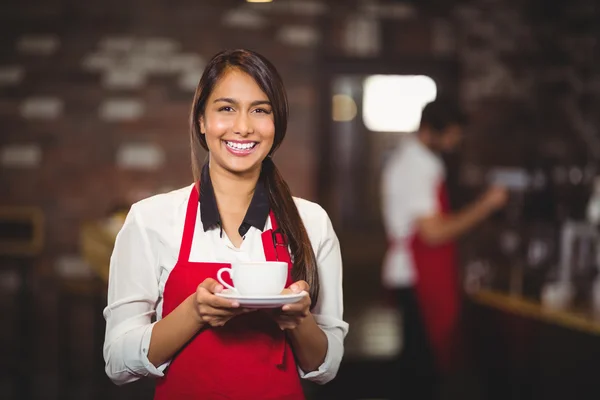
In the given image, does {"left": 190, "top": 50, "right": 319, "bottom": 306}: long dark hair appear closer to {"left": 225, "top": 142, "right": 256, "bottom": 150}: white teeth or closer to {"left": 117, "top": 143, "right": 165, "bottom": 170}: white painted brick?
{"left": 225, "top": 142, "right": 256, "bottom": 150}: white teeth

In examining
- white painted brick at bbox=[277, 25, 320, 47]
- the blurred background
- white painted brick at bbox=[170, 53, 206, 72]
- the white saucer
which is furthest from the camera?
white painted brick at bbox=[277, 25, 320, 47]

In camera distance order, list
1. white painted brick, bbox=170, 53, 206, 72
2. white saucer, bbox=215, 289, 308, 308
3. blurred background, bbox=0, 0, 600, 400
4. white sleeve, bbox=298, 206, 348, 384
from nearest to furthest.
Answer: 1. white saucer, bbox=215, 289, 308, 308
2. white sleeve, bbox=298, 206, 348, 384
3. blurred background, bbox=0, 0, 600, 400
4. white painted brick, bbox=170, 53, 206, 72

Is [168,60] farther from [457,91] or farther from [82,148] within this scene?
[457,91]

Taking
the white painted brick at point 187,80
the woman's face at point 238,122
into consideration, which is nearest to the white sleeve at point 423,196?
the woman's face at point 238,122

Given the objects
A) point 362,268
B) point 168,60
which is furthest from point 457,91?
point 168,60

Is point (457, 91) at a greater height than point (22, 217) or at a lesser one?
greater

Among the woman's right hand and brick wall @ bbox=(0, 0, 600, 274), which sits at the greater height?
brick wall @ bbox=(0, 0, 600, 274)

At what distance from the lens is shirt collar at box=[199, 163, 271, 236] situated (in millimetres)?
1229

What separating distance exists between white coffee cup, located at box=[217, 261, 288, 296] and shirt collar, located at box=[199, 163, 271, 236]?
0.32ft

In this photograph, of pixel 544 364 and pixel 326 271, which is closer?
pixel 326 271

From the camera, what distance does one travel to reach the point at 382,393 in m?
4.31

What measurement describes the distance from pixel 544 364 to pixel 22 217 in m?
2.85

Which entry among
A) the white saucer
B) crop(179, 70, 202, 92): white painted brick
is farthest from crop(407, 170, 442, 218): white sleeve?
crop(179, 70, 202, 92): white painted brick

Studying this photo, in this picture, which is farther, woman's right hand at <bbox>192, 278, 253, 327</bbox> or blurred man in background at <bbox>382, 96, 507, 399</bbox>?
blurred man in background at <bbox>382, 96, 507, 399</bbox>
